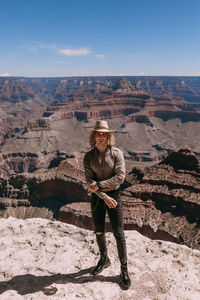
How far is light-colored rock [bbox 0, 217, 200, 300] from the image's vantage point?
5.62 m

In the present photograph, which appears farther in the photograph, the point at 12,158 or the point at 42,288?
the point at 12,158

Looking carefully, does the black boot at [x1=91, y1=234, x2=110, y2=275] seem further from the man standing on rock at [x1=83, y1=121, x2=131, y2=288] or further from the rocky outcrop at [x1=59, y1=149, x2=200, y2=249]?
the rocky outcrop at [x1=59, y1=149, x2=200, y2=249]

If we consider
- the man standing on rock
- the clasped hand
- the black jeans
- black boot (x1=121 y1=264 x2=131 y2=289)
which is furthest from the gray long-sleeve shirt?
black boot (x1=121 y1=264 x2=131 y2=289)

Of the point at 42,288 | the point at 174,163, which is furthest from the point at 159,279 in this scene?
the point at 174,163

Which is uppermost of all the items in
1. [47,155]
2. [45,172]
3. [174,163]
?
[174,163]

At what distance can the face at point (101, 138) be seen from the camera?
5.70 meters

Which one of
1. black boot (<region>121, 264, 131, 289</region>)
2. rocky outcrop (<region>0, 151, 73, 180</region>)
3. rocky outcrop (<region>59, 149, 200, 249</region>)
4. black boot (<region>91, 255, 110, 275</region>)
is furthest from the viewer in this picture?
rocky outcrop (<region>0, 151, 73, 180</region>)

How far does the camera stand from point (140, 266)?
6.64m

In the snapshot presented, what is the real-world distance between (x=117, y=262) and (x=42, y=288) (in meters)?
2.18

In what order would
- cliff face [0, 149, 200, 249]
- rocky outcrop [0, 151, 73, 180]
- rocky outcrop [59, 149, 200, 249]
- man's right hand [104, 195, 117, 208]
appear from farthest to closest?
1. rocky outcrop [0, 151, 73, 180]
2. cliff face [0, 149, 200, 249]
3. rocky outcrop [59, 149, 200, 249]
4. man's right hand [104, 195, 117, 208]

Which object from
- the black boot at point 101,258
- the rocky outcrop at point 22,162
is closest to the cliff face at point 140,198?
the black boot at point 101,258

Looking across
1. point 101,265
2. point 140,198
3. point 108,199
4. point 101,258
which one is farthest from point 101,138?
point 140,198

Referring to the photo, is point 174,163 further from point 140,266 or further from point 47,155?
point 47,155

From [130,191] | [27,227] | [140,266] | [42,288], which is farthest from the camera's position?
[130,191]
